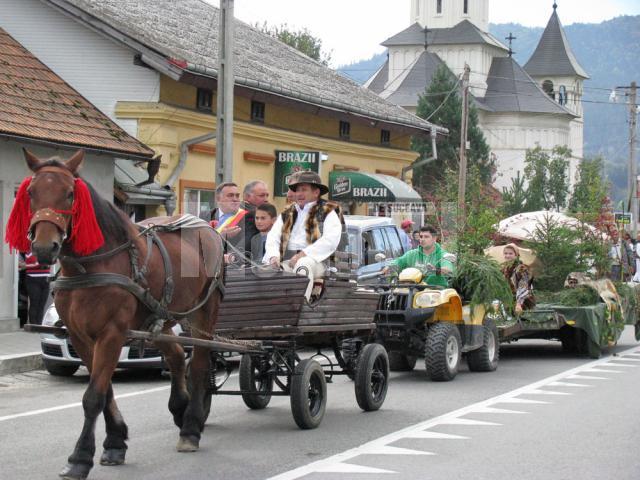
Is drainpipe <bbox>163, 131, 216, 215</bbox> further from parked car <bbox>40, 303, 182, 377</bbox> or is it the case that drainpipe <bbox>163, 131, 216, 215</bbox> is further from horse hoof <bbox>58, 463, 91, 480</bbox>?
horse hoof <bbox>58, 463, 91, 480</bbox>

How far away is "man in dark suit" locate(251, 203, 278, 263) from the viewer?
11.6m

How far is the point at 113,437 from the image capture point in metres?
8.59

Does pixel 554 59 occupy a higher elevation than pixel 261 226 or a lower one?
higher

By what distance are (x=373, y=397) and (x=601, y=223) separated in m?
8.78

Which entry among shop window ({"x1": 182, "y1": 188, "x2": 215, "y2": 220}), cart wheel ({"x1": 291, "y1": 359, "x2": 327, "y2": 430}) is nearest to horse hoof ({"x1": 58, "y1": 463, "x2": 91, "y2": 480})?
cart wheel ({"x1": 291, "y1": 359, "x2": 327, "y2": 430})

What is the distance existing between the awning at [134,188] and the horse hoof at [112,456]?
49.1 ft

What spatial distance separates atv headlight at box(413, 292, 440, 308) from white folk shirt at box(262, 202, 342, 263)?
12.8 feet

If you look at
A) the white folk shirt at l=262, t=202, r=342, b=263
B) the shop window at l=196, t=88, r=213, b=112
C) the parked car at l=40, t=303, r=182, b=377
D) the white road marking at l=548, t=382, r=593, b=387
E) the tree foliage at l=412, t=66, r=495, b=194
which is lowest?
the white road marking at l=548, t=382, r=593, b=387

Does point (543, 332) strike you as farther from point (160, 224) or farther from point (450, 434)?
point (160, 224)

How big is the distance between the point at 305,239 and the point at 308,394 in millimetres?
1416

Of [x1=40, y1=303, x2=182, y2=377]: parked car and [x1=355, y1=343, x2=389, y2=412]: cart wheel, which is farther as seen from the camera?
[x1=40, y1=303, x2=182, y2=377]: parked car

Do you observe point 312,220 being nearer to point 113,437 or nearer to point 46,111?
point 113,437

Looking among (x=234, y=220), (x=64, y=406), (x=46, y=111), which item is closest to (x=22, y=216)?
(x=234, y=220)

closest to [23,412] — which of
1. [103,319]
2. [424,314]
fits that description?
[103,319]
